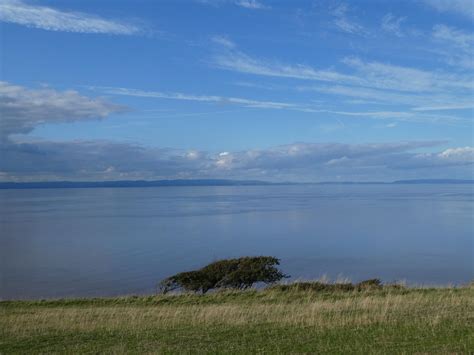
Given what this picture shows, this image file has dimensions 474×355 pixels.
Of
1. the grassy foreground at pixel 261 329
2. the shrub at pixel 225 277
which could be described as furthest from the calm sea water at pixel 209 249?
the grassy foreground at pixel 261 329

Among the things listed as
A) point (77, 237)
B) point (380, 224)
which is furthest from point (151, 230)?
point (380, 224)

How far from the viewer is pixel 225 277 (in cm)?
3084

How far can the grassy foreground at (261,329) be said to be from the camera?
34.0 ft

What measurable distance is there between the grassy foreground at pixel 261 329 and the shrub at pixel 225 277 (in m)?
10.7

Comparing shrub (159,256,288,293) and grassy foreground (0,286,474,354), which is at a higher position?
grassy foreground (0,286,474,354)

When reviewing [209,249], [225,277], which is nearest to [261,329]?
[225,277]

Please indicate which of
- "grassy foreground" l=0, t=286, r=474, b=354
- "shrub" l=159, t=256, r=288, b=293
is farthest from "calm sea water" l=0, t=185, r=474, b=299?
"grassy foreground" l=0, t=286, r=474, b=354

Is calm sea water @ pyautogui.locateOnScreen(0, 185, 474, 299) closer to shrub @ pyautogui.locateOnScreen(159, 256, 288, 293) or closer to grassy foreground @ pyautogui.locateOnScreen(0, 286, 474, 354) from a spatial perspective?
shrub @ pyautogui.locateOnScreen(159, 256, 288, 293)

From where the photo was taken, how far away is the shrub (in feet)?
100

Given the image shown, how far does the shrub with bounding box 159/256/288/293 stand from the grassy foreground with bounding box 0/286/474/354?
10.7 m

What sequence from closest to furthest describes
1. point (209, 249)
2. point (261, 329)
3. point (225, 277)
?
1. point (261, 329)
2. point (225, 277)
3. point (209, 249)

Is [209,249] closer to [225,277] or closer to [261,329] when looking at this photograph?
[225,277]

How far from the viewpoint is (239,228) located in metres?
77.9

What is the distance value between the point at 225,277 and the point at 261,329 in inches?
722
